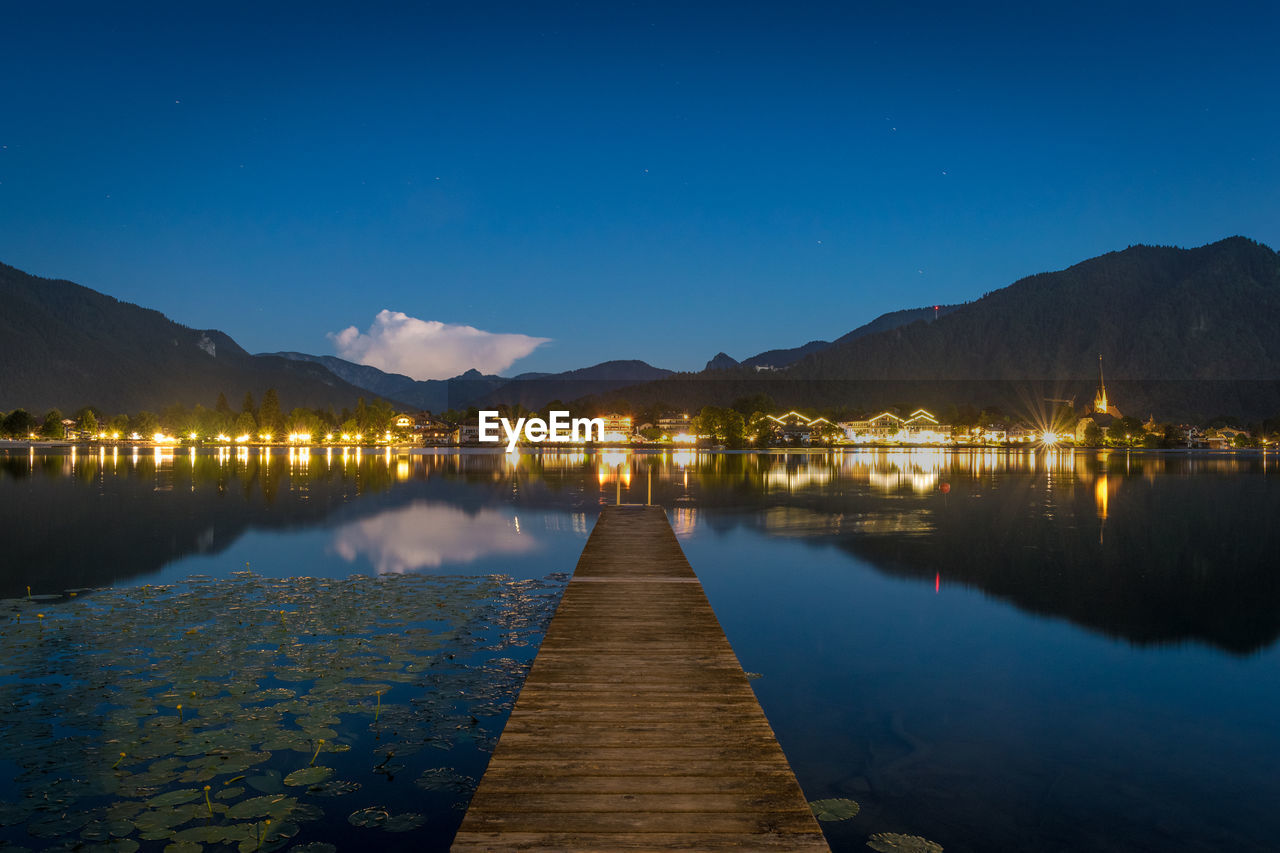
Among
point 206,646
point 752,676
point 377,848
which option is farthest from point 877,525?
point 377,848

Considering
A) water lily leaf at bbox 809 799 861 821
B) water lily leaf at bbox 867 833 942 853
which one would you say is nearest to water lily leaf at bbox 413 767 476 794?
water lily leaf at bbox 809 799 861 821

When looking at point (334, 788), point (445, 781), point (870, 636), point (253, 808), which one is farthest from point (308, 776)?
point (870, 636)

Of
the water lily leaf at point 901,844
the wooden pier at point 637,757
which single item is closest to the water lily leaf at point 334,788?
the wooden pier at point 637,757

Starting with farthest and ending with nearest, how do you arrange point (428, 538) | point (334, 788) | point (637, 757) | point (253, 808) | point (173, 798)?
point (428, 538) < point (334, 788) < point (173, 798) < point (253, 808) < point (637, 757)

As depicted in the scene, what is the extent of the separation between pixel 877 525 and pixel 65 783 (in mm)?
35816

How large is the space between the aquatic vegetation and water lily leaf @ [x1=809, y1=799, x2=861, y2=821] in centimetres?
452

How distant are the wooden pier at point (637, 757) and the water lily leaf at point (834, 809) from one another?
1486 mm

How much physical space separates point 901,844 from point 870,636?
10.1m

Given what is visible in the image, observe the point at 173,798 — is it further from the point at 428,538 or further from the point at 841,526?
the point at 841,526

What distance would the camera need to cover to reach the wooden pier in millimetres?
6789

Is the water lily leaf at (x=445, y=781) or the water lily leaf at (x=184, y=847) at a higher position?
the water lily leaf at (x=184, y=847)

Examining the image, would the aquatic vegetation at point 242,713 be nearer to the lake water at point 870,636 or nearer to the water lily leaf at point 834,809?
the lake water at point 870,636

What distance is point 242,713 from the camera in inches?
457

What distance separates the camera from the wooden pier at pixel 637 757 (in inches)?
267
